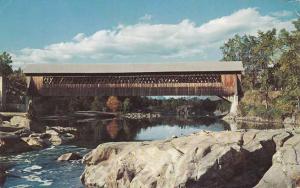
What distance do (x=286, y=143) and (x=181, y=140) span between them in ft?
11.7

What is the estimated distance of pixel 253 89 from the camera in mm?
59625

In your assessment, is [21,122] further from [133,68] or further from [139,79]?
[133,68]

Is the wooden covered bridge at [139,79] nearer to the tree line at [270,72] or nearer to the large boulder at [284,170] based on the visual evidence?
the tree line at [270,72]

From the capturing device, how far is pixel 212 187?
14.1 m

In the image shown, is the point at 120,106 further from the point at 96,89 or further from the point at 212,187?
the point at 212,187

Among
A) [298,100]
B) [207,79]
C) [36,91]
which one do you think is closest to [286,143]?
[298,100]

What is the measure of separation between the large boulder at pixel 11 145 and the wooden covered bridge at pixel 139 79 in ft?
59.0

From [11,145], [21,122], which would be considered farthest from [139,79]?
[11,145]

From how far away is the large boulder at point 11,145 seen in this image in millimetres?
25420

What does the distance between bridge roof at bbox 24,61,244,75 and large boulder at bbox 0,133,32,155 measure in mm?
18806

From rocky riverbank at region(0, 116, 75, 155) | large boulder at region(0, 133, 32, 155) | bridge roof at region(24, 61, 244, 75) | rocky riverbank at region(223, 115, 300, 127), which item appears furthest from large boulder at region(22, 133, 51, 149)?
rocky riverbank at region(223, 115, 300, 127)

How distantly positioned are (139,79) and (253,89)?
21.2 m

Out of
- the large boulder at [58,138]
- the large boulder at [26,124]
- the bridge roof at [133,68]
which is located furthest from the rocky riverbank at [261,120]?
the large boulder at [26,124]

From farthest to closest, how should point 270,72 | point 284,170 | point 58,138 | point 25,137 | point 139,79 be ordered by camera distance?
point 270,72
point 139,79
point 58,138
point 25,137
point 284,170
